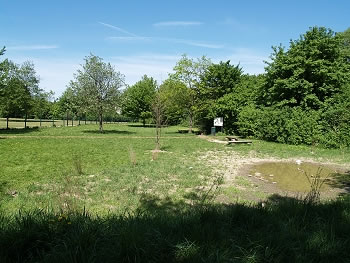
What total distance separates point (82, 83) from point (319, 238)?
26.2m

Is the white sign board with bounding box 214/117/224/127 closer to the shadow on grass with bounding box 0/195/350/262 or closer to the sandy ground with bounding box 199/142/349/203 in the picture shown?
the sandy ground with bounding box 199/142/349/203

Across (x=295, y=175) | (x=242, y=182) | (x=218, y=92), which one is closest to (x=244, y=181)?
(x=242, y=182)

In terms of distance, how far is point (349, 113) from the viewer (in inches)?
629

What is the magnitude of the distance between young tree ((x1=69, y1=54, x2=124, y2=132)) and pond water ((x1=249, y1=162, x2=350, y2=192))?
19.1m

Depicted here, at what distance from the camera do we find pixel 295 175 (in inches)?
368

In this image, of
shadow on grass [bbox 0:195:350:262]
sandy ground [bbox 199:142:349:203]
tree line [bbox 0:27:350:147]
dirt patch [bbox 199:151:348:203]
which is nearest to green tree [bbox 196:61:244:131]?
tree line [bbox 0:27:350:147]

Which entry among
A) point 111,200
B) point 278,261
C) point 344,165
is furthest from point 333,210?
point 344,165

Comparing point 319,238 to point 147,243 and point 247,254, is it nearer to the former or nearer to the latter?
point 247,254

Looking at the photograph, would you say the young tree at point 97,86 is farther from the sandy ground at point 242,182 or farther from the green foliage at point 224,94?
the sandy ground at point 242,182

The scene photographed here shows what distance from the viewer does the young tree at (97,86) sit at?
26203 mm

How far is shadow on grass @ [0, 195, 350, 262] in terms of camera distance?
2531mm

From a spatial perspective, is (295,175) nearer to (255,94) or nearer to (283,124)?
(283,124)

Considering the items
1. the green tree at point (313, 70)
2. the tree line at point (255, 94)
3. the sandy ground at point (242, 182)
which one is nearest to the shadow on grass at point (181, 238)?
the sandy ground at point (242, 182)

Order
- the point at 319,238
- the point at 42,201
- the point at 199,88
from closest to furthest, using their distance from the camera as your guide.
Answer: the point at 319,238, the point at 42,201, the point at 199,88
